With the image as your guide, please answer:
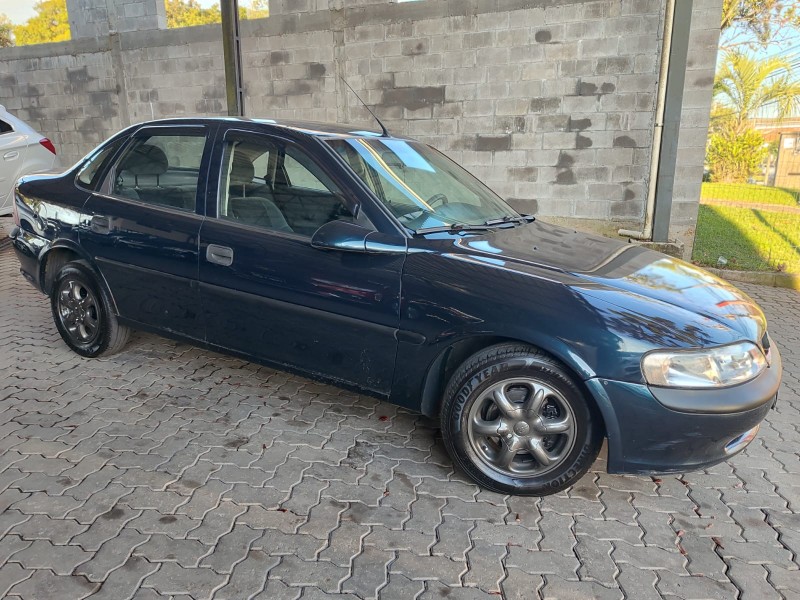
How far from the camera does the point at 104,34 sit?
33.7 ft

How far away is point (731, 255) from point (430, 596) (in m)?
7.23

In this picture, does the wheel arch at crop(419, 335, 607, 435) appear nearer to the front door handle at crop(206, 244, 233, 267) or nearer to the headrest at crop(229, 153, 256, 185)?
the front door handle at crop(206, 244, 233, 267)

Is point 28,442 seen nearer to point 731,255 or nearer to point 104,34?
point 731,255

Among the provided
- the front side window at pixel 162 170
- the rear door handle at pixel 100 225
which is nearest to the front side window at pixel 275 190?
the front side window at pixel 162 170

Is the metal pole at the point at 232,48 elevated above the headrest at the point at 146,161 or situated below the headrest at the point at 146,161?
above

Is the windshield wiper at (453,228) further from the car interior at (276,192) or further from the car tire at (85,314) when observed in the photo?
the car tire at (85,314)

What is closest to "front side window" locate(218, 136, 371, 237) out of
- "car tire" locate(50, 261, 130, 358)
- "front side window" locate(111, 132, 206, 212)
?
"front side window" locate(111, 132, 206, 212)

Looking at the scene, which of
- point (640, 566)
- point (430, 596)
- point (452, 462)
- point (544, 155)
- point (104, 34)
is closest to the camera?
point (430, 596)

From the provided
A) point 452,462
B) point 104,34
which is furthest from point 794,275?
point 104,34

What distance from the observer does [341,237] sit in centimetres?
282

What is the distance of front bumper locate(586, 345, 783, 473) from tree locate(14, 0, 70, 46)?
175 feet

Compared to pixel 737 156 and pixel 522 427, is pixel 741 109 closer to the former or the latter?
pixel 737 156

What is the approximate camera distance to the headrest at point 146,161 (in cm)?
372

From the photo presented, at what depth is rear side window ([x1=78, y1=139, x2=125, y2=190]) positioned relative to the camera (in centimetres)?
387
